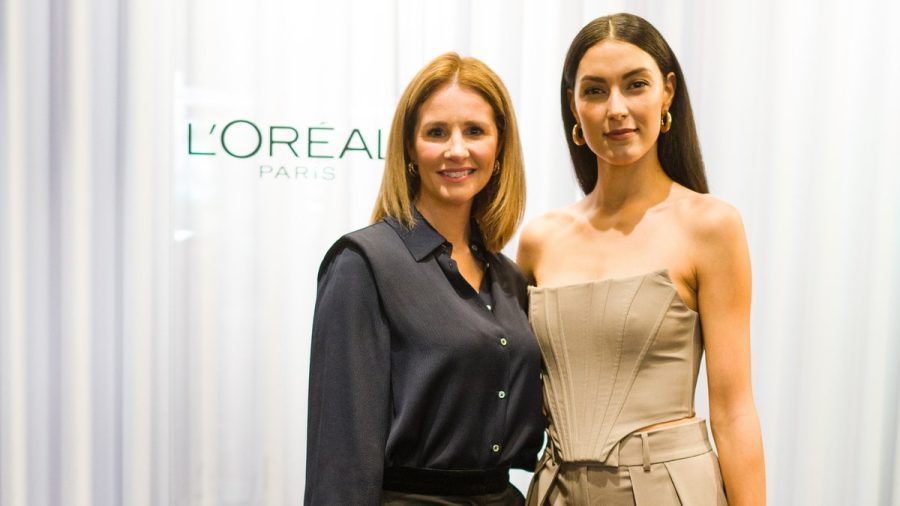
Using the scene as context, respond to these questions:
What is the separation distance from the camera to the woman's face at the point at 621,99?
2064 millimetres

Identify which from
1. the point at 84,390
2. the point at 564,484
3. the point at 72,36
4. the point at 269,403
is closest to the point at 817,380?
the point at 564,484

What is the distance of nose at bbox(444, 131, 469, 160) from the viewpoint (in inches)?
80.2

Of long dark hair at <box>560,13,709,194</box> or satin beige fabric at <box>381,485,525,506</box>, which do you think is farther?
long dark hair at <box>560,13,709,194</box>

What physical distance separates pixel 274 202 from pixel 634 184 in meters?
1.58

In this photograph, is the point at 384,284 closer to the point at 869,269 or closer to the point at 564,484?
the point at 564,484

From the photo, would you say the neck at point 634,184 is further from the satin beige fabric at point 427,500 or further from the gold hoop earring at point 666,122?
the satin beige fabric at point 427,500

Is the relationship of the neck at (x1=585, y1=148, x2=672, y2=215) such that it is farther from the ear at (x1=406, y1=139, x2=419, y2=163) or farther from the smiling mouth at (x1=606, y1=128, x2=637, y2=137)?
the ear at (x1=406, y1=139, x2=419, y2=163)

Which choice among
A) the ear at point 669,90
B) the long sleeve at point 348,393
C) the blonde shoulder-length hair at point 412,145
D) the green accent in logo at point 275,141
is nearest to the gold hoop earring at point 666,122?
the ear at point 669,90

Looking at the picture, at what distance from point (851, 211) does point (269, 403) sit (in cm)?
227

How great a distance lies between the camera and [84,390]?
10.8 ft

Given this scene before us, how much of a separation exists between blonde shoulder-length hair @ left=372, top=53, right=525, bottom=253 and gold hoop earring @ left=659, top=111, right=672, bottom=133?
343 millimetres

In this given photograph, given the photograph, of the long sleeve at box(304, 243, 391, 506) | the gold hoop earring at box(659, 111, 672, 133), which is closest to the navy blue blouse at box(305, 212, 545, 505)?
the long sleeve at box(304, 243, 391, 506)

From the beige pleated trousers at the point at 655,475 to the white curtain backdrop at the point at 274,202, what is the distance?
1.42 meters

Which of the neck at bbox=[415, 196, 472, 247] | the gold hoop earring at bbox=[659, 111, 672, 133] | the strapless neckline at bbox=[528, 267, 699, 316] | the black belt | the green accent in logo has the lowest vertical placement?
the black belt
